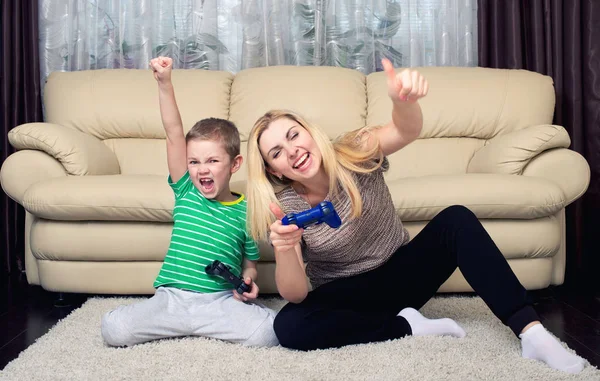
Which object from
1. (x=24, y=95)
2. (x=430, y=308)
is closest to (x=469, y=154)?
(x=430, y=308)

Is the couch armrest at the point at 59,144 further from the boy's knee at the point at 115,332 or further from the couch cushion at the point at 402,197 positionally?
the boy's knee at the point at 115,332

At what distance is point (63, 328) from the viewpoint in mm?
1867

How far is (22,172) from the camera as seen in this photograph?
2318mm

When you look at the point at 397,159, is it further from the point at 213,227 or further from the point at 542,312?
the point at 213,227

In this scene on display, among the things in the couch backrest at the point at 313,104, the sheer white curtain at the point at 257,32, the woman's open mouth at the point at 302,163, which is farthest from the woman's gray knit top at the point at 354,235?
the sheer white curtain at the point at 257,32

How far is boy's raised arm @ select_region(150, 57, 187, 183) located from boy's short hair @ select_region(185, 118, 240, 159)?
0.04m

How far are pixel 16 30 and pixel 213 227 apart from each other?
1930mm

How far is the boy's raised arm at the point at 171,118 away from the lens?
173 centimetres

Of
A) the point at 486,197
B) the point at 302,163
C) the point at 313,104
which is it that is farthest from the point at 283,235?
the point at 313,104

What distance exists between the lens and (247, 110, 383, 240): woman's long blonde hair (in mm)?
1563

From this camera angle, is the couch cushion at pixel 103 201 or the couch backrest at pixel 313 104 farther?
the couch backrest at pixel 313 104

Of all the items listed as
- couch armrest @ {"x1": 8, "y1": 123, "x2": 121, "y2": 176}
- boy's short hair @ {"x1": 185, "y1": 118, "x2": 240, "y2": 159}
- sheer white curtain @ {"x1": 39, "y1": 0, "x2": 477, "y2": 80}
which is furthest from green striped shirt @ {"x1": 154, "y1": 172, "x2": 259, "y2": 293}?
sheer white curtain @ {"x1": 39, "y1": 0, "x2": 477, "y2": 80}

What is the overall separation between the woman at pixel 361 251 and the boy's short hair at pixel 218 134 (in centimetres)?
28

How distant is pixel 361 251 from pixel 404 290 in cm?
16
